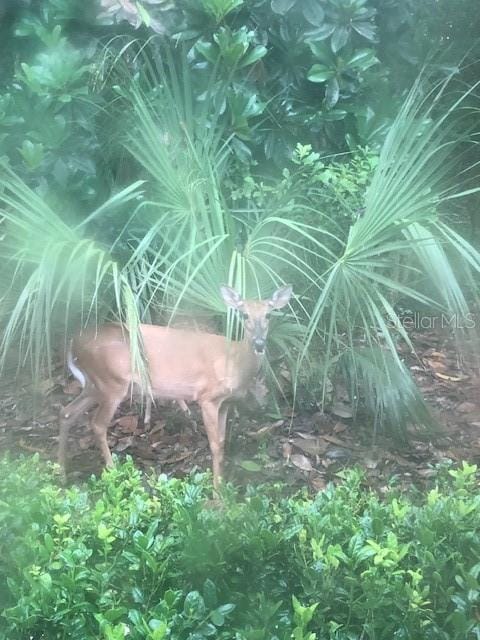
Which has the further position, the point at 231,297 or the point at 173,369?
the point at 173,369

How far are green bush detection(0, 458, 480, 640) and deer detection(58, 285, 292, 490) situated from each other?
1.14 feet

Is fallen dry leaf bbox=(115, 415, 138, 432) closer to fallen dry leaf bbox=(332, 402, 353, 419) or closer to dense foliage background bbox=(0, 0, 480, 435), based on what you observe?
dense foliage background bbox=(0, 0, 480, 435)

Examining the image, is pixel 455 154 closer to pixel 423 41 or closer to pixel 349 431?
pixel 423 41

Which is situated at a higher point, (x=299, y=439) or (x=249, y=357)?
(x=249, y=357)

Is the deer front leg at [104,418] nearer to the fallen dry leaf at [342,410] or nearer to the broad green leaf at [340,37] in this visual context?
the fallen dry leaf at [342,410]

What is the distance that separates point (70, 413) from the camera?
8.21 ft

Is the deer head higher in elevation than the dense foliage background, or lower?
lower

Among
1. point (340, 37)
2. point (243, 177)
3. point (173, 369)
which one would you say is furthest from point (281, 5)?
point (173, 369)

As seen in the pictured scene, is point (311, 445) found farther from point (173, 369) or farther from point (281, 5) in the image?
point (281, 5)

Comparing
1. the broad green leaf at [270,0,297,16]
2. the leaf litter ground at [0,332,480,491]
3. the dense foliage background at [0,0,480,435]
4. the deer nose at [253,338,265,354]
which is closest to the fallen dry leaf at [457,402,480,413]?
the leaf litter ground at [0,332,480,491]

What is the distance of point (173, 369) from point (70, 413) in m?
0.33

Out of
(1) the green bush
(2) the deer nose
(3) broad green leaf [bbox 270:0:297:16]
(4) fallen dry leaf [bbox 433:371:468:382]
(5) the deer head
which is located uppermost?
(3) broad green leaf [bbox 270:0:297:16]

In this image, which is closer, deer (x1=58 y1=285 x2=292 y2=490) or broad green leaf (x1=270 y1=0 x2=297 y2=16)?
broad green leaf (x1=270 y1=0 x2=297 y2=16)

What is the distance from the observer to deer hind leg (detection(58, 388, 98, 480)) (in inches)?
96.8
